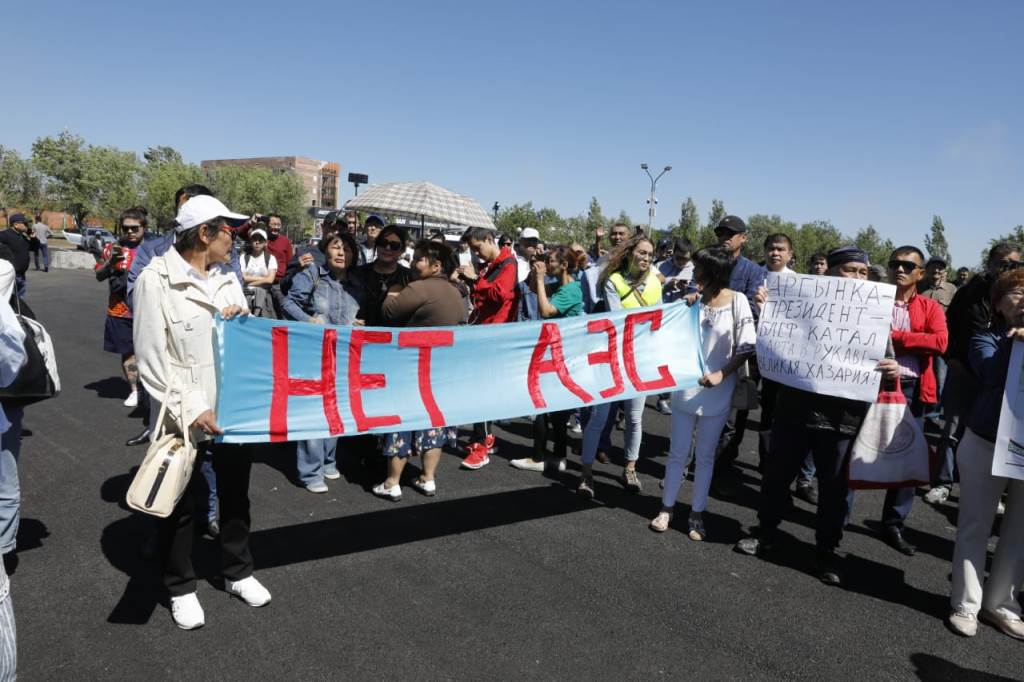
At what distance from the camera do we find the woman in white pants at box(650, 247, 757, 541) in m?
4.56

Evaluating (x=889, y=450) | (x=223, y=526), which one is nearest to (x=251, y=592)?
(x=223, y=526)

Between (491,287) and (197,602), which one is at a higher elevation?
(491,287)

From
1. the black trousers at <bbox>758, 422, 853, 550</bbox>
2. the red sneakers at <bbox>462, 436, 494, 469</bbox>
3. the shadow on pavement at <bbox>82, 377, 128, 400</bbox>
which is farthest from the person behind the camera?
the shadow on pavement at <bbox>82, 377, 128, 400</bbox>

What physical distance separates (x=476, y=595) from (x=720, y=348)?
2.41m

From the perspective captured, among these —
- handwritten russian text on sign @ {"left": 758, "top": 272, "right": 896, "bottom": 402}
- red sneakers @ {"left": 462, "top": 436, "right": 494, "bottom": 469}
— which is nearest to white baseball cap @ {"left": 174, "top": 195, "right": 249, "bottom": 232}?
handwritten russian text on sign @ {"left": 758, "top": 272, "right": 896, "bottom": 402}

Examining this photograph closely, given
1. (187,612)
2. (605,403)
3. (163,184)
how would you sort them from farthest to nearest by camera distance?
(163,184)
(605,403)
(187,612)

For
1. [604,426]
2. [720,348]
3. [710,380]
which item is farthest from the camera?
[604,426]

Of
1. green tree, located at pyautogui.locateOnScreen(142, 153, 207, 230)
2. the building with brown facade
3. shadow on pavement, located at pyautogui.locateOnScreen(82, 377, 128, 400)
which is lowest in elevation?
shadow on pavement, located at pyautogui.locateOnScreen(82, 377, 128, 400)

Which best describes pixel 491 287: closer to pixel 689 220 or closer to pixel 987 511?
pixel 987 511

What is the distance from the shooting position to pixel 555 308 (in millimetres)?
5820

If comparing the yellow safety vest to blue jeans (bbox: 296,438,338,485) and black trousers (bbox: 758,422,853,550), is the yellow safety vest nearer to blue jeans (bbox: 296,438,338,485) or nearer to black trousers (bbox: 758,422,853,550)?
black trousers (bbox: 758,422,853,550)

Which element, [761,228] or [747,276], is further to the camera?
[761,228]

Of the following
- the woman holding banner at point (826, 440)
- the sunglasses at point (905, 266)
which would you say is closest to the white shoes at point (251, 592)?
the woman holding banner at point (826, 440)

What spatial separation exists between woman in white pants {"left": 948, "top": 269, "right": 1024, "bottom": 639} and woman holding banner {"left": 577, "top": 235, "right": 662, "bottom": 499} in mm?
2257
